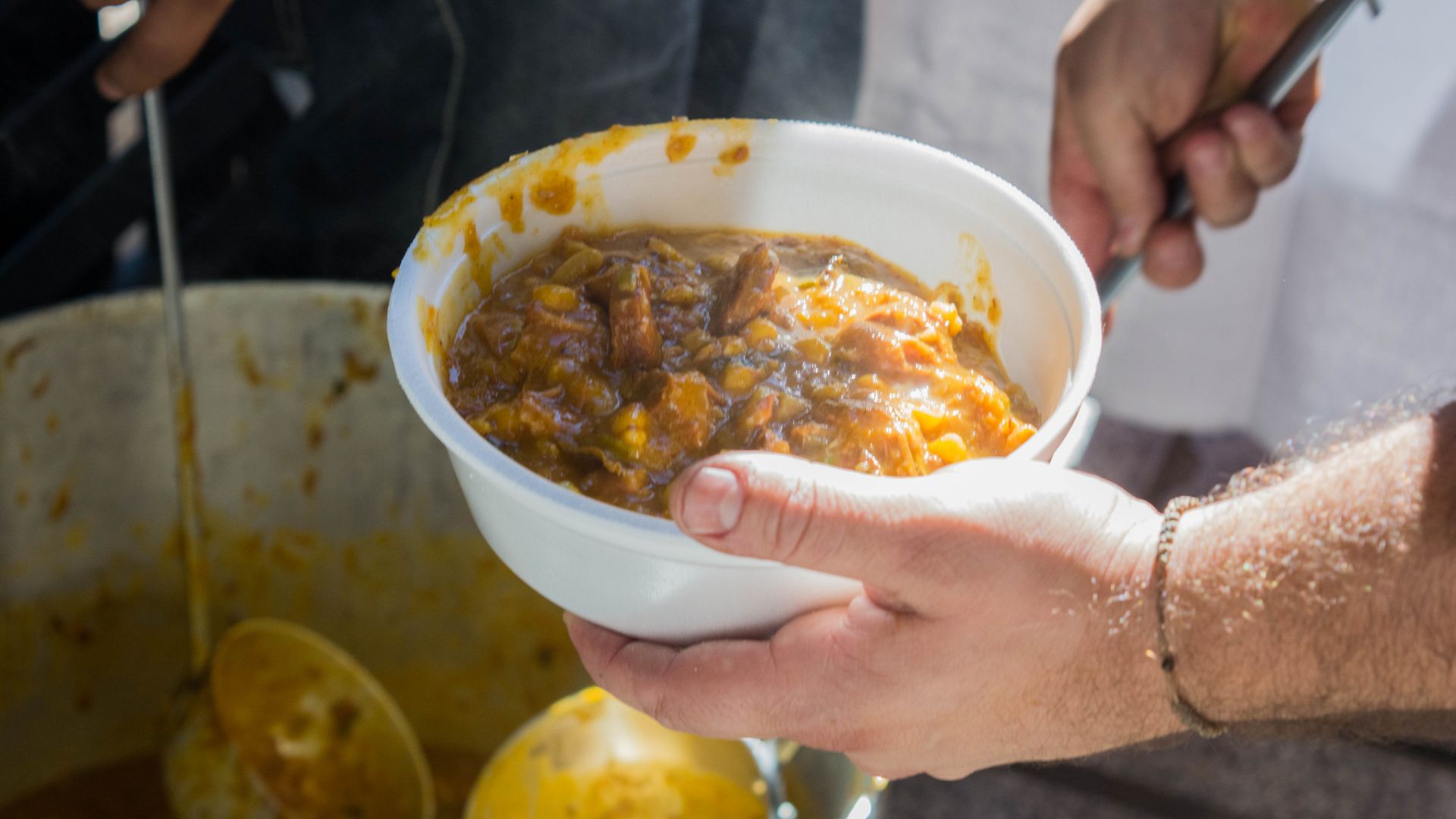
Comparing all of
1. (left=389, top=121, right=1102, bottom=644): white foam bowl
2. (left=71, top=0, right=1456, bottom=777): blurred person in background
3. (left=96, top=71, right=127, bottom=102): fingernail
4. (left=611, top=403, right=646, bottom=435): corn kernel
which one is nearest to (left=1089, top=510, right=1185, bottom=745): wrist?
(left=71, top=0, right=1456, bottom=777): blurred person in background

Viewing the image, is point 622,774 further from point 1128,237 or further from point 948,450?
point 1128,237

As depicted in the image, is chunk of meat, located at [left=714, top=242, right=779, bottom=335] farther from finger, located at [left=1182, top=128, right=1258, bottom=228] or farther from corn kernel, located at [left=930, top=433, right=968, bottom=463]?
finger, located at [left=1182, top=128, right=1258, bottom=228]

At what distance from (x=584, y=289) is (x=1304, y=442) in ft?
1.89

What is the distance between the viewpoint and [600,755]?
120 cm

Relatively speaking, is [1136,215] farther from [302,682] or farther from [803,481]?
[302,682]

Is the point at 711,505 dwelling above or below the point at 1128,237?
above

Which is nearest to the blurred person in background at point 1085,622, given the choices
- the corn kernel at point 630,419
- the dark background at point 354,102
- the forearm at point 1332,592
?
the forearm at point 1332,592

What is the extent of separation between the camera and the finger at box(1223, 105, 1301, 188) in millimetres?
1097

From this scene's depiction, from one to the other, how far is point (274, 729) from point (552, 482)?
0.85 m

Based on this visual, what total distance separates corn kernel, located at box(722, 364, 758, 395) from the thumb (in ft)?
0.35

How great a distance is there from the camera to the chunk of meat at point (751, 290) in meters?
0.83

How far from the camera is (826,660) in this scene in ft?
2.59

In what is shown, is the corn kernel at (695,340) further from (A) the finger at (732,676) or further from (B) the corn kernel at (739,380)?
(A) the finger at (732,676)

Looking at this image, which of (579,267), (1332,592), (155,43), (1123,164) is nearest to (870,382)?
(579,267)
